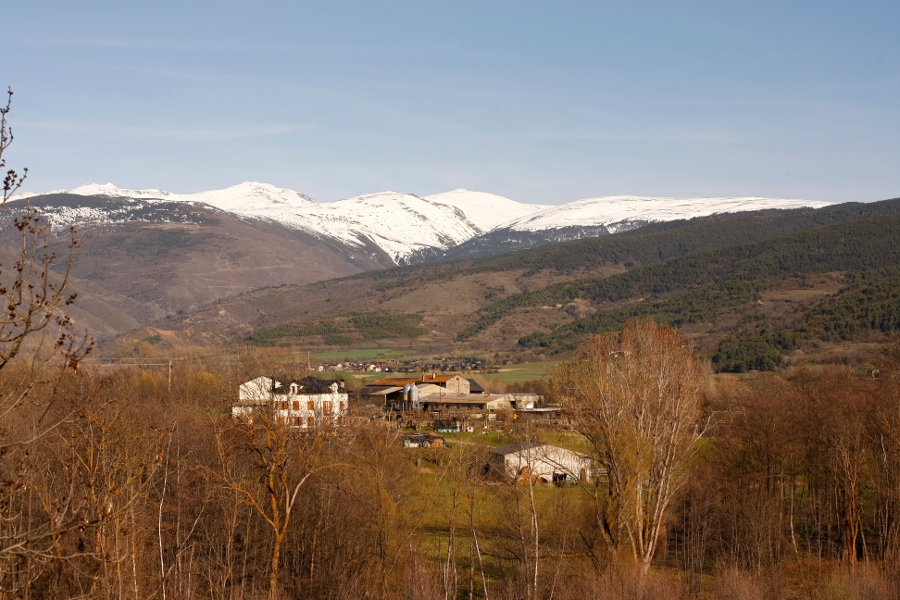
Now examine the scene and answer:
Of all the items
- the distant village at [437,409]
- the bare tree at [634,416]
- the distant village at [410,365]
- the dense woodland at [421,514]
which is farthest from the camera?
the distant village at [410,365]

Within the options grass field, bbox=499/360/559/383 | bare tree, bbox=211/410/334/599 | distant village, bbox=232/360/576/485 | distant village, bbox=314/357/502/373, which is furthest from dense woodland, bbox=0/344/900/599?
distant village, bbox=314/357/502/373

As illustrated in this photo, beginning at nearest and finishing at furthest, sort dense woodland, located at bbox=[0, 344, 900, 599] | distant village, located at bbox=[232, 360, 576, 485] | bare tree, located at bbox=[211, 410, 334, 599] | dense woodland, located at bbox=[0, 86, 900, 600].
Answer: bare tree, located at bbox=[211, 410, 334, 599]
dense woodland, located at bbox=[0, 344, 900, 599]
dense woodland, located at bbox=[0, 86, 900, 600]
distant village, located at bbox=[232, 360, 576, 485]

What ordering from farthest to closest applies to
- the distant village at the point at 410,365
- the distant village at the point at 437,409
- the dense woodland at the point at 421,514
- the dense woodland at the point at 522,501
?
the distant village at the point at 410,365
the distant village at the point at 437,409
the dense woodland at the point at 522,501
the dense woodland at the point at 421,514

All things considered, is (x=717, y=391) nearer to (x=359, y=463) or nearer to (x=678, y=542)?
(x=678, y=542)

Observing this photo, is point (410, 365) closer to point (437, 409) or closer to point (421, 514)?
point (437, 409)

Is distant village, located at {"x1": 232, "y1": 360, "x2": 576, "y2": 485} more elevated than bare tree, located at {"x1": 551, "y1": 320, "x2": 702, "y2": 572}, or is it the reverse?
bare tree, located at {"x1": 551, "y1": 320, "x2": 702, "y2": 572}

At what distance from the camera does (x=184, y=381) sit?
305 ft

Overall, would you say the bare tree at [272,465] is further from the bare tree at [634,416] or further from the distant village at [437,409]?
the bare tree at [634,416]

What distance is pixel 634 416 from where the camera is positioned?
37469 millimetres

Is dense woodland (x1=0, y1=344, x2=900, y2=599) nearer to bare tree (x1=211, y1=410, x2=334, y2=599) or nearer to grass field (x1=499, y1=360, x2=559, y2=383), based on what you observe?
bare tree (x1=211, y1=410, x2=334, y2=599)

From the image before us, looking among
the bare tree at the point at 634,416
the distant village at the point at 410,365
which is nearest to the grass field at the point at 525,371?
the distant village at the point at 410,365

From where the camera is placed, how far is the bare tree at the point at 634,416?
35.4m

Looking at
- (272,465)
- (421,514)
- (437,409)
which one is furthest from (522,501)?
(437,409)

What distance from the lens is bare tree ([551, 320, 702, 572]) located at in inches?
1393
